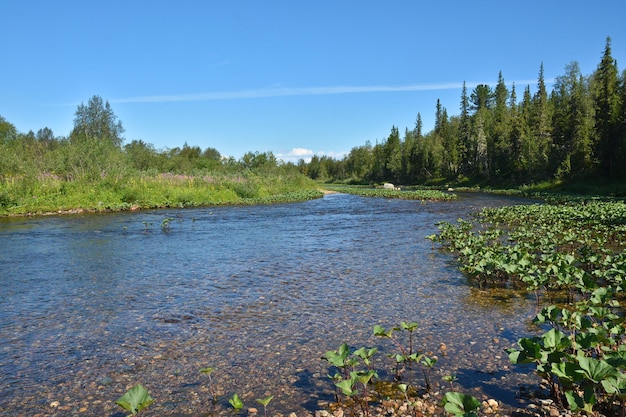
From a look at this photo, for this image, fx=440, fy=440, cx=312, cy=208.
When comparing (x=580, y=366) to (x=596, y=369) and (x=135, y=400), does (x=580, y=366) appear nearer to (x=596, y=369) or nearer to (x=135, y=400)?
(x=596, y=369)

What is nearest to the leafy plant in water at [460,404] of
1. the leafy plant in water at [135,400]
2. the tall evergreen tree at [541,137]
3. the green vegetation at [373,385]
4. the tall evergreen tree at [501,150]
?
the green vegetation at [373,385]

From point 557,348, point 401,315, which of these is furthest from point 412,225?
point 557,348

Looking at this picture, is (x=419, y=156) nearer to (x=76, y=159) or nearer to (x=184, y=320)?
(x=76, y=159)

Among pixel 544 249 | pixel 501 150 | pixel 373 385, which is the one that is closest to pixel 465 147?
pixel 501 150

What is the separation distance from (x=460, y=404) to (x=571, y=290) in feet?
23.8

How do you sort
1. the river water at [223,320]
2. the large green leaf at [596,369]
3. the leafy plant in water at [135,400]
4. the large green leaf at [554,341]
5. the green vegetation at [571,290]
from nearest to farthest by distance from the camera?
1. the leafy plant in water at [135,400]
2. the large green leaf at [596,369]
3. the green vegetation at [571,290]
4. the large green leaf at [554,341]
5. the river water at [223,320]

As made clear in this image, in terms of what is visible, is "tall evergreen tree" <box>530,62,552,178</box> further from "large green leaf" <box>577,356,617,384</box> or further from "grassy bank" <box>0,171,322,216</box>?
"large green leaf" <box>577,356,617,384</box>

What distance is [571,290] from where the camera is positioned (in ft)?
32.9

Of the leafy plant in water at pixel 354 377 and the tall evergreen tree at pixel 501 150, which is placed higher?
the tall evergreen tree at pixel 501 150

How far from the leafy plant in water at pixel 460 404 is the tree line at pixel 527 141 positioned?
52.2 metres

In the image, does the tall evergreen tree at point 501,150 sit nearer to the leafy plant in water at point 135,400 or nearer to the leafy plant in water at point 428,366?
the leafy plant in water at point 428,366

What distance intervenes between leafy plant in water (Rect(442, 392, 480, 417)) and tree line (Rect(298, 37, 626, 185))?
52230 mm

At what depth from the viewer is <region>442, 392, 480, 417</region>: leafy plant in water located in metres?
4.15

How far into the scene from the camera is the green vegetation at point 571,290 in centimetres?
465
